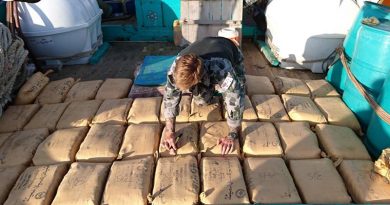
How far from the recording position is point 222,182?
2914 millimetres

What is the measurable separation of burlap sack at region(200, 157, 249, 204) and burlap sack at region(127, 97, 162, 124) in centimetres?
97

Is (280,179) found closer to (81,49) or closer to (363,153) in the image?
(363,153)

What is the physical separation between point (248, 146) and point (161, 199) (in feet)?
3.49

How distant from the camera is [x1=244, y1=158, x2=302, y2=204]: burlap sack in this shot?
278cm

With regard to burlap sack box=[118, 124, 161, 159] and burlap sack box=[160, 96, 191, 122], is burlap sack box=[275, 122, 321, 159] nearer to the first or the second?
burlap sack box=[160, 96, 191, 122]

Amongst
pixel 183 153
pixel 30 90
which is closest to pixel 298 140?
pixel 183 153

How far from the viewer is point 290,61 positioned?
5.86 m

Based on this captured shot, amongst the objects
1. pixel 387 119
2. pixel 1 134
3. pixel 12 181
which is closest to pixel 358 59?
pixel 387 119

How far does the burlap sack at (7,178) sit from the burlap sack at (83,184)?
1.59 ft

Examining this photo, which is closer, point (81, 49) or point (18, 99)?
point (18, 99)

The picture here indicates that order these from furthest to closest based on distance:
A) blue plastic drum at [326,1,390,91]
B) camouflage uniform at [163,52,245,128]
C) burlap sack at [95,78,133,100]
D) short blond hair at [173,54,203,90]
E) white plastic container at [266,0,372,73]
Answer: white plastic container at [266,0,372,73] < burlap sack at [95,78,133,100] < blue plastic drum at [326,1,390,91] < camouflage uniform at [163,52,245,128] < short blond hair at [173,54,203,90]

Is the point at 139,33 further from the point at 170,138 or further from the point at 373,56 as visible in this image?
the point at 373,56

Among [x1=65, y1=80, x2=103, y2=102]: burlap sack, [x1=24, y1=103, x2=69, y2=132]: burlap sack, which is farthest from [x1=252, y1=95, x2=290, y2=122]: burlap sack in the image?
[x1=24, y1=103, x2=69, y2=132]: burlap sack

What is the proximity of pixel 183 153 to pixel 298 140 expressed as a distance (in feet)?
3.91
